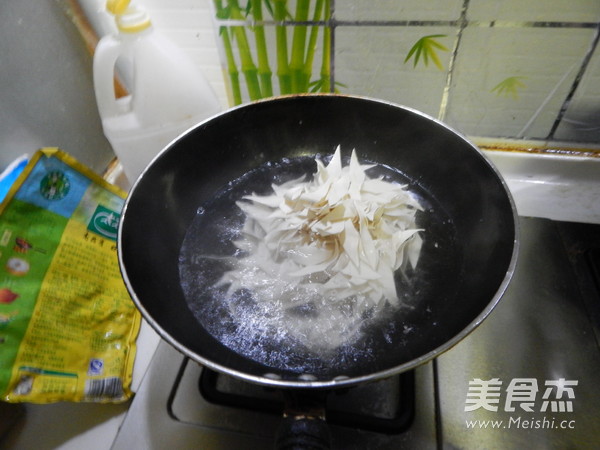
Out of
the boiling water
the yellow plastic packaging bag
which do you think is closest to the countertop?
the yellow plastic packaging bag

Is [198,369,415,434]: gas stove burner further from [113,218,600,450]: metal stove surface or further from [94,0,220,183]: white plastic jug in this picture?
[94,0,220,183]: white plastic jug

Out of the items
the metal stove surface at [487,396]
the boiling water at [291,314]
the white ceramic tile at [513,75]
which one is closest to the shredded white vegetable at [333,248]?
the boiling water at [291,314]

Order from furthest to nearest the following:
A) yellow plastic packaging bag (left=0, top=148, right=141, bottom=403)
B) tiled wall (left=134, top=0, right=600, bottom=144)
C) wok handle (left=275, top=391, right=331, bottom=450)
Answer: tiled wall (left=134, top=0, right=600, bottom=144) < yellow plastic packaging bag (left=0, top=148, right=141, bottom=403) < wok handle (left=275, top=391, right=331, bottom=450)

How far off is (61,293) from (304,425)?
340 millimetres

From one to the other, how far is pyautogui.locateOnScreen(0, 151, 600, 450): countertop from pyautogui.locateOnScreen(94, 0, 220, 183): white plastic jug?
29 centimetres

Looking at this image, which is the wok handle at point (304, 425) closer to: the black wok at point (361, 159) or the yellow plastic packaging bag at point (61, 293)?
the black wok at point (361, 159)

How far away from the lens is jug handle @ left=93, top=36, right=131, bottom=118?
570mm

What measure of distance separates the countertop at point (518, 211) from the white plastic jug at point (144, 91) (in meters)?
0.29

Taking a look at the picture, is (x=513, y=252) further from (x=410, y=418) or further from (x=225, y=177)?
(x=225, y=177)

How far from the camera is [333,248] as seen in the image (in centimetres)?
49

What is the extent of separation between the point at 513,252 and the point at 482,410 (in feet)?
0.66

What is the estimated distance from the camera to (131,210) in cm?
47

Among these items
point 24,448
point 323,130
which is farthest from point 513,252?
point 24,448

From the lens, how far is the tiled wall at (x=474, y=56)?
1.81 feet
